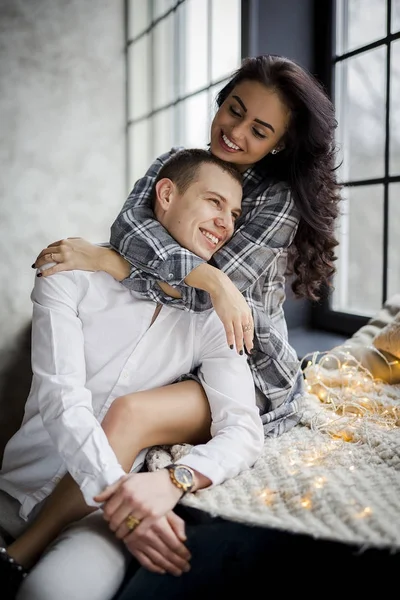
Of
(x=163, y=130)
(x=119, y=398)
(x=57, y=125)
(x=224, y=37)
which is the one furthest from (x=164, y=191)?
(x=57, y=125)

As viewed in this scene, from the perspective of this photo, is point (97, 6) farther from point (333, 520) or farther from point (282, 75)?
point (333, 520)

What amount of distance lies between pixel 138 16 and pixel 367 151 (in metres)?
2.33

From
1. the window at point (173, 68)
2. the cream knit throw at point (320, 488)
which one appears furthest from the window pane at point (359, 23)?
the cream knit throw at point (320, 488)

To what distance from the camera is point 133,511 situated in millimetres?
1076

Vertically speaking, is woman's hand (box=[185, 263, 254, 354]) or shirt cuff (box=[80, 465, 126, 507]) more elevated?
woman's hand (box=[185, 263, 254, 354])

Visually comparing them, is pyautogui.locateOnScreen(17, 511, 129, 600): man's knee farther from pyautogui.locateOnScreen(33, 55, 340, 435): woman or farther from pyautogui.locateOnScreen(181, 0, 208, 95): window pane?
pyautogui.locateOnScreen(181, 0, 208, 95): window pane

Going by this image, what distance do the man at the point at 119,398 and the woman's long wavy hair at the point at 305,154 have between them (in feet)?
0.63

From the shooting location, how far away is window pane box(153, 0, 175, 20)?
11.4ft

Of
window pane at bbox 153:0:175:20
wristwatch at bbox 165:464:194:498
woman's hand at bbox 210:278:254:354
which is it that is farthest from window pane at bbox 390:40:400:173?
window pane at bbox 153:0:175:20

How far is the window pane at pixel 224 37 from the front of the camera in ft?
9.09

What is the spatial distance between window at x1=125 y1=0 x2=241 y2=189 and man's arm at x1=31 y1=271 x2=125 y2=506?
1.54 meters

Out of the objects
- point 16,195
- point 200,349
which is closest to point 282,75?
point 200,349

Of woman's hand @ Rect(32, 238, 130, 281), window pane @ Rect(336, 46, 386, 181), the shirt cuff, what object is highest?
window pane @ Rect(336, 46, 386, 181)

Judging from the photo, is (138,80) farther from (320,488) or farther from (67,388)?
(320,488)
